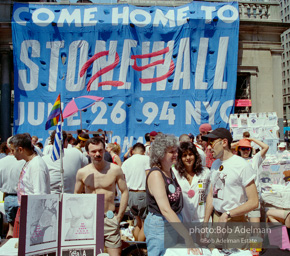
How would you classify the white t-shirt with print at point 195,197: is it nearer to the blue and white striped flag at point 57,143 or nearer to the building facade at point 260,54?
the blue and white striped flag at point 57,143

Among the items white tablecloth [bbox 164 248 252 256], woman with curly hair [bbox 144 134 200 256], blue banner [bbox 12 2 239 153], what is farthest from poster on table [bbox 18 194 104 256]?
blue banner [bbox 12 2 239 153]

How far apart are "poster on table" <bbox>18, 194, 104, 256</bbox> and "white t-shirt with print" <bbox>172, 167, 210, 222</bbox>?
1.19 metres

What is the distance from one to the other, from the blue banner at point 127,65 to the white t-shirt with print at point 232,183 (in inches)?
412

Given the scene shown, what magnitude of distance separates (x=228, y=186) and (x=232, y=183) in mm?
54

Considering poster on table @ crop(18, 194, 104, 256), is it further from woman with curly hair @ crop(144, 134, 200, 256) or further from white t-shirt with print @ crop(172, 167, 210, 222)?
white t-shirt with print @ crop(172, 167, 210, 222)

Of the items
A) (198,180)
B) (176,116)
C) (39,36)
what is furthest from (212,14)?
(198,180)

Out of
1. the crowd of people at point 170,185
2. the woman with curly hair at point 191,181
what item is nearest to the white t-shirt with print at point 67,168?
the crowd of people at point 170,185

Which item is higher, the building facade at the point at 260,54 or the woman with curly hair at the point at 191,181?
the building facade at the point at 260,54

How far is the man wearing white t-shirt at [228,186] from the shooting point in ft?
11.0

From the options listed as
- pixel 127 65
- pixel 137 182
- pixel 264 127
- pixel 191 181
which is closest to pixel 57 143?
pixel 191 181

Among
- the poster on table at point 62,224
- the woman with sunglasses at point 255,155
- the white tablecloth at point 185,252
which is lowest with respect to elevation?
the white tablecloth at point 185,252

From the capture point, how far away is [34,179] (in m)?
3.56

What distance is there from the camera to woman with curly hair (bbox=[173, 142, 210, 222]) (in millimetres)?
3857

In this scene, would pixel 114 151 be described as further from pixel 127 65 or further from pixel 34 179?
pixel 127 65
